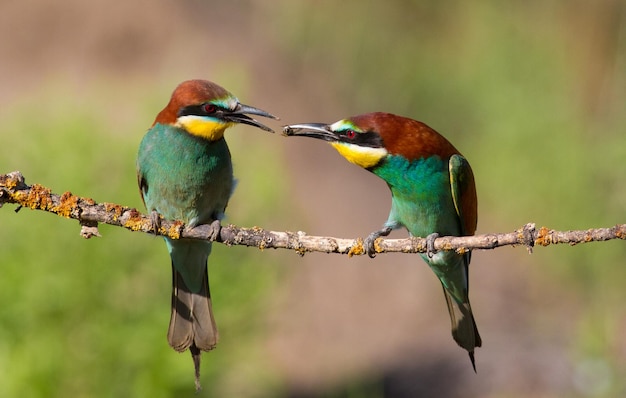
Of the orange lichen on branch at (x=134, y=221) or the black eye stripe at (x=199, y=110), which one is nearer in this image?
the orange lichen on branch at (x=134, y=221)

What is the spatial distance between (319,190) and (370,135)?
441cm

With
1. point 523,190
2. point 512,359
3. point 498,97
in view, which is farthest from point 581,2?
→ point 512,359

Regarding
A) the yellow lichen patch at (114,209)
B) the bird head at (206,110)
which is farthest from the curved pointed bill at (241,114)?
the yellow lichen patch at (114,209)

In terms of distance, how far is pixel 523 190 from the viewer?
6.74 metres

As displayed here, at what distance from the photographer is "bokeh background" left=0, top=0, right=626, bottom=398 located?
13.4 ft

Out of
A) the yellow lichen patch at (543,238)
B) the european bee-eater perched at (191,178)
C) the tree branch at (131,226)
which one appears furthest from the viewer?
the european bee-eater perched at (191,178)

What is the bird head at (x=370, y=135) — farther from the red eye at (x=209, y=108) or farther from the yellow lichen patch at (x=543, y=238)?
the yellow lichen patch at (x=543, y=238)

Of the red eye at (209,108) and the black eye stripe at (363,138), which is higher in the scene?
the red eye at (209,108)

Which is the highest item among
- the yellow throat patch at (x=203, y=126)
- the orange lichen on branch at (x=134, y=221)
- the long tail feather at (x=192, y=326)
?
the yellow throat patch at (x=203, y=126)

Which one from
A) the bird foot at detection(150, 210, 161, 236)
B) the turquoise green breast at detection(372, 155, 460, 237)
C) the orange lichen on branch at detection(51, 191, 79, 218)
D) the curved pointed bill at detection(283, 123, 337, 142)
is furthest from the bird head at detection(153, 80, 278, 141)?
the orange lichen on branch at detection(51, 191, 79, 218)

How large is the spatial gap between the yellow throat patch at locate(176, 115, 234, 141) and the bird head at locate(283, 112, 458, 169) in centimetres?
33

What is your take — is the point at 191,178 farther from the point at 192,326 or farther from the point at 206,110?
the point at 192,326

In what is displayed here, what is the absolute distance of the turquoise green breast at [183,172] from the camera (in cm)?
303

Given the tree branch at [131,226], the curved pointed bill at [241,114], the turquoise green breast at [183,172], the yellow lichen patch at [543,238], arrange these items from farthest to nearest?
1. the turquoise green breast at [183,172]
2. the curved pointed bill at [241,114]
3. the tree branch at [131,226]
4. the yellow lichen patch at [543,238]
